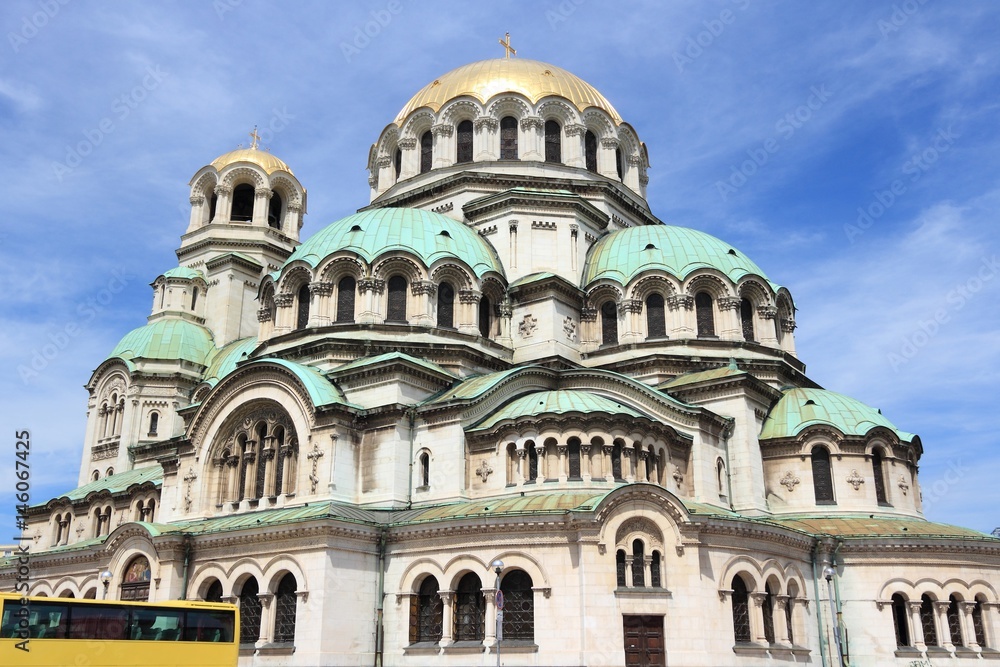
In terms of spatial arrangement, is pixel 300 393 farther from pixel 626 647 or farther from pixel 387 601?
pixel 626 647

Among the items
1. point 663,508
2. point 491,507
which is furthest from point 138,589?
point 663,508

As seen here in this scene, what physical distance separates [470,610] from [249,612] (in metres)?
6.83

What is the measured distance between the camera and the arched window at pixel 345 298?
114 feet

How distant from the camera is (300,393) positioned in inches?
1182

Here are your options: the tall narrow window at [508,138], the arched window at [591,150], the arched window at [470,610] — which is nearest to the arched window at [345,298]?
the tall narrow window at [508,138]

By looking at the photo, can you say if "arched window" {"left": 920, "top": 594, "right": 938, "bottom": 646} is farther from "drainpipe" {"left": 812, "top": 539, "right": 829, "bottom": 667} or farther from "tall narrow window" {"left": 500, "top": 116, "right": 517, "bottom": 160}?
"tall narrow window" {"left": 500, "top": 116, "right": 517, "bottom": 160}

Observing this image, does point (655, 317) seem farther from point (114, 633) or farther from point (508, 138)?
point (114, 633)

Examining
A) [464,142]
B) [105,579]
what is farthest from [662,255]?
[105,579]

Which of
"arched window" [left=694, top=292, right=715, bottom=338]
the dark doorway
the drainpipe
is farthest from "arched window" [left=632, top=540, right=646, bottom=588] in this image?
"arched window" [left=694, top=292, right=715, bottom=338]

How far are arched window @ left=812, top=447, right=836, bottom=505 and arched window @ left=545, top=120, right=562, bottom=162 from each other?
1774 centimetres

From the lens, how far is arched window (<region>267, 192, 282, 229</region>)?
174 ft

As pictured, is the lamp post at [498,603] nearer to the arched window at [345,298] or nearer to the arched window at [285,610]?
the arched window at [285,610]

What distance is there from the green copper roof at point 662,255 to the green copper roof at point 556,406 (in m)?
8.77

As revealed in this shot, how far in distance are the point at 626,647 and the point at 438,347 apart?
1298 cm
